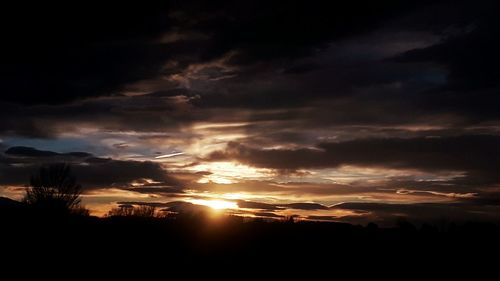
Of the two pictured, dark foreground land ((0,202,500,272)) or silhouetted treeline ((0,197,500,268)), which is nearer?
dark foreground land ((0,202,500,272))

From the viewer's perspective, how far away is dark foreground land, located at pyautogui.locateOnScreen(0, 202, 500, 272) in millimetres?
28469

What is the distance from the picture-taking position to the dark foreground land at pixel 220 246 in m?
28.5

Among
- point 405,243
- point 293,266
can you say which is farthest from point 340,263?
point 405,243

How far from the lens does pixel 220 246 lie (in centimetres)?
3397

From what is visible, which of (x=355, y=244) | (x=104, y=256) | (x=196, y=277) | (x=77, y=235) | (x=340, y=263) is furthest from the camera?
(x=355, y=244)

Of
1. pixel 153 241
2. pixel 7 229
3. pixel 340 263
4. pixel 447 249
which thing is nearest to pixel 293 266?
pixel 340 263

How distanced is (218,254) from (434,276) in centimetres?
1099

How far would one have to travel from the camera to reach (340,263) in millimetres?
30141

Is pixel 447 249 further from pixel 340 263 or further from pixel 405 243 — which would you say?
pixel 340 263

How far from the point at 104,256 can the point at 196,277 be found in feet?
16.2

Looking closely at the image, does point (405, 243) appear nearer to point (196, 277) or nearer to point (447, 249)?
point (447, 249)

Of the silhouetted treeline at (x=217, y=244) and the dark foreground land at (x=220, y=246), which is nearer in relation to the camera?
the dark foreground land at (x=220, y=246)

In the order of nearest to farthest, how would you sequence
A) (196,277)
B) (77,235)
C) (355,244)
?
(196,277)
(77,235)
(355,244)

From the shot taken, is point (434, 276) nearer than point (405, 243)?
Yes
